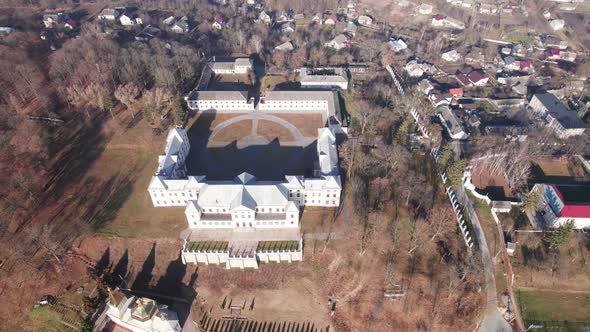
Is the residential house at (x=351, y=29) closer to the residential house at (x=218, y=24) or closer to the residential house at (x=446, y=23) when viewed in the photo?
the residential house at (x=446, y=23)

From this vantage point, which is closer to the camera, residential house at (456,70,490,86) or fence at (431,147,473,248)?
fence at (431,147,473,248)

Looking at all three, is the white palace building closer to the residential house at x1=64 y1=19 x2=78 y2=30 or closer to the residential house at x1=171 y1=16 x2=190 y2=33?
the residential house at x1=171 y1=16 x2=190 y2=33

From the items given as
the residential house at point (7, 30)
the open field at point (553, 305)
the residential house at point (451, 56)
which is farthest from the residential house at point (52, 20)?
the open field at point (553, 305)

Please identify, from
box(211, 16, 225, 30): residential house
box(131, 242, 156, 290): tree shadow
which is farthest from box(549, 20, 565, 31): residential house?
box(131, 242, 156, 290): tree shadow

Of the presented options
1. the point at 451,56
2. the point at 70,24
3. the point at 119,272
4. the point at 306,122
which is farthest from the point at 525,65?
Result: the point at 70,24

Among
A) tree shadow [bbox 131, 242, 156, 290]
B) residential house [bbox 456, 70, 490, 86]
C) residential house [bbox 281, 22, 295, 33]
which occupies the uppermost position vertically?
residential house [bbox 281, 22, 295, 33]

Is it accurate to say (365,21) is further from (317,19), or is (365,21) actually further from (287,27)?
(287,27)

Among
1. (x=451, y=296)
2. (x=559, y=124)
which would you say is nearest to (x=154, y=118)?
(x=451, y=296)
